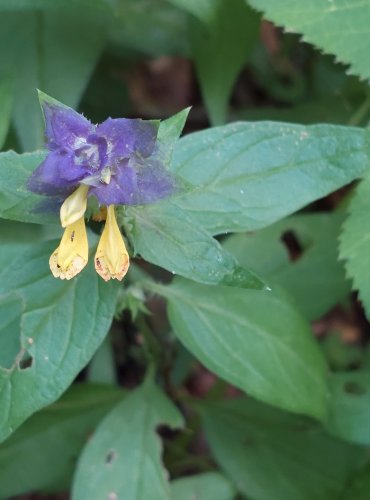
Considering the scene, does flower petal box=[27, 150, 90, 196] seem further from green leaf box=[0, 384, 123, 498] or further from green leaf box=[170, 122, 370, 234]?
green leaf box=[0, 384, 123, 498]

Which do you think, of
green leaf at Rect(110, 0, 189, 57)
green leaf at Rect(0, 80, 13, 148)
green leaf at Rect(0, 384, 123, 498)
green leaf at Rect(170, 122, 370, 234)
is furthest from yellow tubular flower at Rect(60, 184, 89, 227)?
green leaf at Rect(110, 0, 189, 57)

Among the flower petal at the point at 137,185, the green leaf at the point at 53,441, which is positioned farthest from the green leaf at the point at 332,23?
the green leaf at the point at 53,441

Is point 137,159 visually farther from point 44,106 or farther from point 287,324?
point 287,324

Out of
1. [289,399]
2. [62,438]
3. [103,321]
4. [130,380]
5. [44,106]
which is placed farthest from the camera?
[130,380]

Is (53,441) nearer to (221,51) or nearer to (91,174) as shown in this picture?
(91,174)

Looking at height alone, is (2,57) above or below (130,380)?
above

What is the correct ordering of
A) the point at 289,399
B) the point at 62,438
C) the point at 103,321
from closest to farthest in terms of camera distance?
the point at 103,321, the point at 289,399, the point at 62,438

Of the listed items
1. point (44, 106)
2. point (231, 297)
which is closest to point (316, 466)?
point (231, 297)
